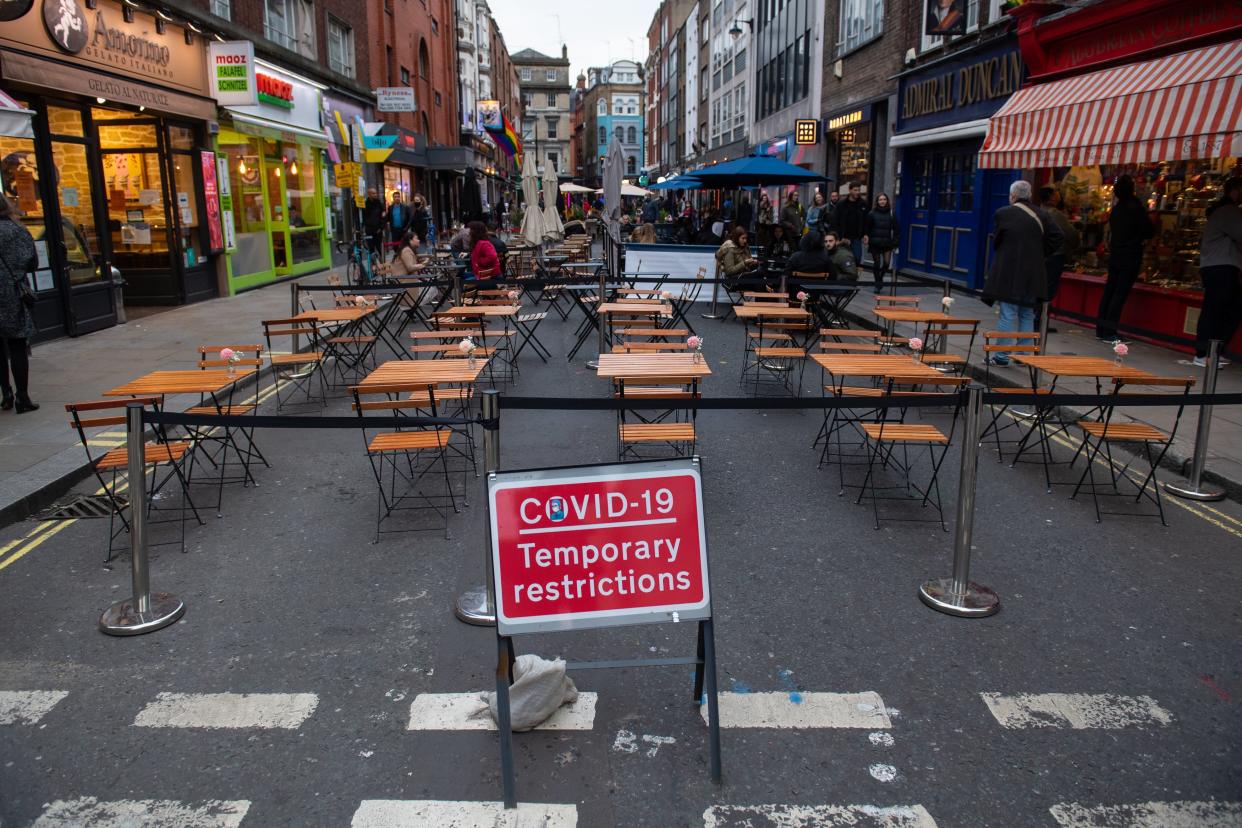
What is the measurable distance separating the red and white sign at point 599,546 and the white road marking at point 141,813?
1121 millimetres

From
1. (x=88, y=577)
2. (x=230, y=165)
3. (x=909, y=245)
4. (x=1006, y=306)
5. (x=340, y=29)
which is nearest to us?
(x=88, y=577)

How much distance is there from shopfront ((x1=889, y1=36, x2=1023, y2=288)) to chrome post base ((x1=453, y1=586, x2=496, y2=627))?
46.3 feet

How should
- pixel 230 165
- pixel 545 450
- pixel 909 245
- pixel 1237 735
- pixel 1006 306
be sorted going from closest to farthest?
pixel 1237 735, pixel 545 450, pixel 1006 306, pixel 230 165, pixel 909 245

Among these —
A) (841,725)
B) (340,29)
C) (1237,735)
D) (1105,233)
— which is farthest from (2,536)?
(340,29)

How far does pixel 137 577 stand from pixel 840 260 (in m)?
10.9

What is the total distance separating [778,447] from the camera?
751 cm

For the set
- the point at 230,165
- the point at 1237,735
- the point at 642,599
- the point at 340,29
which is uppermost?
the point at 340,29

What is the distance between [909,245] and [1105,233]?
8123mm

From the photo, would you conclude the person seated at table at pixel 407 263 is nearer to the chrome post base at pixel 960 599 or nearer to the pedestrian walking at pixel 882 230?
the pedestrian walking at pixel 882 230

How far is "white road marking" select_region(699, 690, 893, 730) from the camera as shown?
354cm

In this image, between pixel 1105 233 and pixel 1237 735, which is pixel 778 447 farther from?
pixel 1105 233

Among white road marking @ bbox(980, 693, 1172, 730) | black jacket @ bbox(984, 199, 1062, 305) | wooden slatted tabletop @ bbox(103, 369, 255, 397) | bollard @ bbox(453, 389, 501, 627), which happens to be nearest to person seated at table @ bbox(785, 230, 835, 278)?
black jacket @ bbox(984, 199, 1062, 305)

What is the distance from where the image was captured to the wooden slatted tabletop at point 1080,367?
6.37 meters

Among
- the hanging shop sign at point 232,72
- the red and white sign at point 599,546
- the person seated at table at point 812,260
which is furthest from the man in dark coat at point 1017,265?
the hanging shop sign at point 232,72
